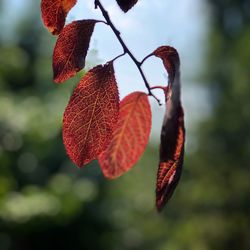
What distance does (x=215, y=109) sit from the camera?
5.44 meters

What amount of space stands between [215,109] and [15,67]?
1849 millimetres

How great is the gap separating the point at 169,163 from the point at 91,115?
0.07m

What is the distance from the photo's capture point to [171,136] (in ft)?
1.07

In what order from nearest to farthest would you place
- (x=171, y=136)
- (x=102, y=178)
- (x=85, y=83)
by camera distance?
(x=171, y=136) → (x=85, y=83) → (x=102, y=178)

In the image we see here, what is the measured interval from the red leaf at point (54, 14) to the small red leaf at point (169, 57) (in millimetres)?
64

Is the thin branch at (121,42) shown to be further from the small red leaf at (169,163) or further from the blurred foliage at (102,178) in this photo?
the blurred foliage at (102,178)

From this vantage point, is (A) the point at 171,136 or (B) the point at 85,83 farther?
(B) the point at 85,83

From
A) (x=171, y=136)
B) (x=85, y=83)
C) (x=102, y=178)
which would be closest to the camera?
(x=171, y=136)

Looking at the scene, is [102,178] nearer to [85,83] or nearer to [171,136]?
[85,83]

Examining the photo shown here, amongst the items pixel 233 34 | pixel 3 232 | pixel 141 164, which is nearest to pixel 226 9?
pixel 233 34

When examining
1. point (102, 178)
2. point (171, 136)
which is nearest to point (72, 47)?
point (171, 136)

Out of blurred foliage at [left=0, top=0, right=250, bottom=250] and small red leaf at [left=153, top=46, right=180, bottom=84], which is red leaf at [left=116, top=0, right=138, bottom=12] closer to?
small red leaf at [left=153, top=46, right=180, bottom=84]

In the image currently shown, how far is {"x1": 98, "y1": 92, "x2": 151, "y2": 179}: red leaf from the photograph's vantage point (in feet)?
1.59

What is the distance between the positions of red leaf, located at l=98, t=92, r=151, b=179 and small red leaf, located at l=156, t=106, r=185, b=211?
0.33 feet
